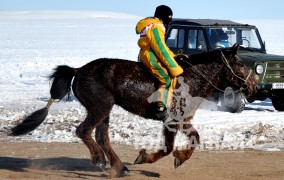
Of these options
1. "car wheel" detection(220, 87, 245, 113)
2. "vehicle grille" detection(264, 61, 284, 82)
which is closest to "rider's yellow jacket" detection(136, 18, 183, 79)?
"car wheel" detection(220, 87, 245, 113)

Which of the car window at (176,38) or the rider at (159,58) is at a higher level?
the rider at (159,58)

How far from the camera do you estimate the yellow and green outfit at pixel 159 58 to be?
8.19m

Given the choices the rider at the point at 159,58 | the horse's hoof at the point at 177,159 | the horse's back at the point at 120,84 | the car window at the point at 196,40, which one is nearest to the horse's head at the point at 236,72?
the rider at the point at 159,58

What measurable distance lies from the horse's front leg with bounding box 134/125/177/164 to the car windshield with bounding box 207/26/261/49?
766cm

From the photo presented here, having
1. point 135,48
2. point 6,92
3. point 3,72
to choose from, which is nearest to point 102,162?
point 6,92

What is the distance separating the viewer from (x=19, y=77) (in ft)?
81.2

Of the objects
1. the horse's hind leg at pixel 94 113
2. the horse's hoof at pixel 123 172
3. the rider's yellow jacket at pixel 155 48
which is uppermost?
the rider's yellow jacket at pixel 155 48

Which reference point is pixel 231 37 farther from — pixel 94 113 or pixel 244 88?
pixel 94 113

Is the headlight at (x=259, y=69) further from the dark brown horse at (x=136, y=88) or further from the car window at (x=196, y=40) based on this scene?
the dark brown horse at (x=136, y=88)

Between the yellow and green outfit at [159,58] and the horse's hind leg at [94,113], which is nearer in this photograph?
the yellow and green outfit at [159,58]

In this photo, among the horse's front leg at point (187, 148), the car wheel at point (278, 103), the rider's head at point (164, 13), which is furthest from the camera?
the car wheel at point (278, 103)

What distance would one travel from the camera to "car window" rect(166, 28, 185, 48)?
1631cm

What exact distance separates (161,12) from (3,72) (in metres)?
18.6

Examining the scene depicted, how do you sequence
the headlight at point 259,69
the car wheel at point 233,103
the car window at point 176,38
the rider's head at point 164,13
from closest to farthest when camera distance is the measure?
the rider's head at point 164,13 → the car wheel at point 233,103 → the headlight at point 259,69 → the car window at point 176,38
